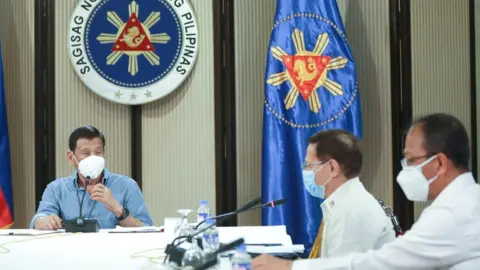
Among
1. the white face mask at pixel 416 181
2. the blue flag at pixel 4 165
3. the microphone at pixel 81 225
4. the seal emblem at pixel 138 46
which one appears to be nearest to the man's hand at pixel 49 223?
the microphone at pixel 81 225

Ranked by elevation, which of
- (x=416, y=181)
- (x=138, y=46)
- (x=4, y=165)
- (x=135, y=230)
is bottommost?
(x=135, y=230)

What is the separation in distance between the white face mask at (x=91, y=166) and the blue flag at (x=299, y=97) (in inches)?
49.4

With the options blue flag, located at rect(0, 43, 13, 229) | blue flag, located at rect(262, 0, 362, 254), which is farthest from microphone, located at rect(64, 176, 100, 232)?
blue flag, located at rect(262, 0, 362, 254)

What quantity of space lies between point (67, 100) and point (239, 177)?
1.33 m

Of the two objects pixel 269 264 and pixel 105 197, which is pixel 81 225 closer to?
pixel 105 197

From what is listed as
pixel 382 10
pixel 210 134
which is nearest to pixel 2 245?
pixel 210 134

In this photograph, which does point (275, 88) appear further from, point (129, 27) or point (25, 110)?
point (25, 110)

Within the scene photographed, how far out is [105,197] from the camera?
3.62 metres

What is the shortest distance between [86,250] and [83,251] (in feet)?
0.09

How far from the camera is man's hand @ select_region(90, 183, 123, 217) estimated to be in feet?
11.9

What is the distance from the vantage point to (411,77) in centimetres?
482

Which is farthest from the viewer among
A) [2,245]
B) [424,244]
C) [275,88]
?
[275,88]

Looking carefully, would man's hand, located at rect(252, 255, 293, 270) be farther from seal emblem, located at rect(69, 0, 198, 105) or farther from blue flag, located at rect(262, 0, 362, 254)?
seal emblem, located at rect(69, 0, 198, 105)

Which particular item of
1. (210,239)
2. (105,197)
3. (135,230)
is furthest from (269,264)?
(105,197)
